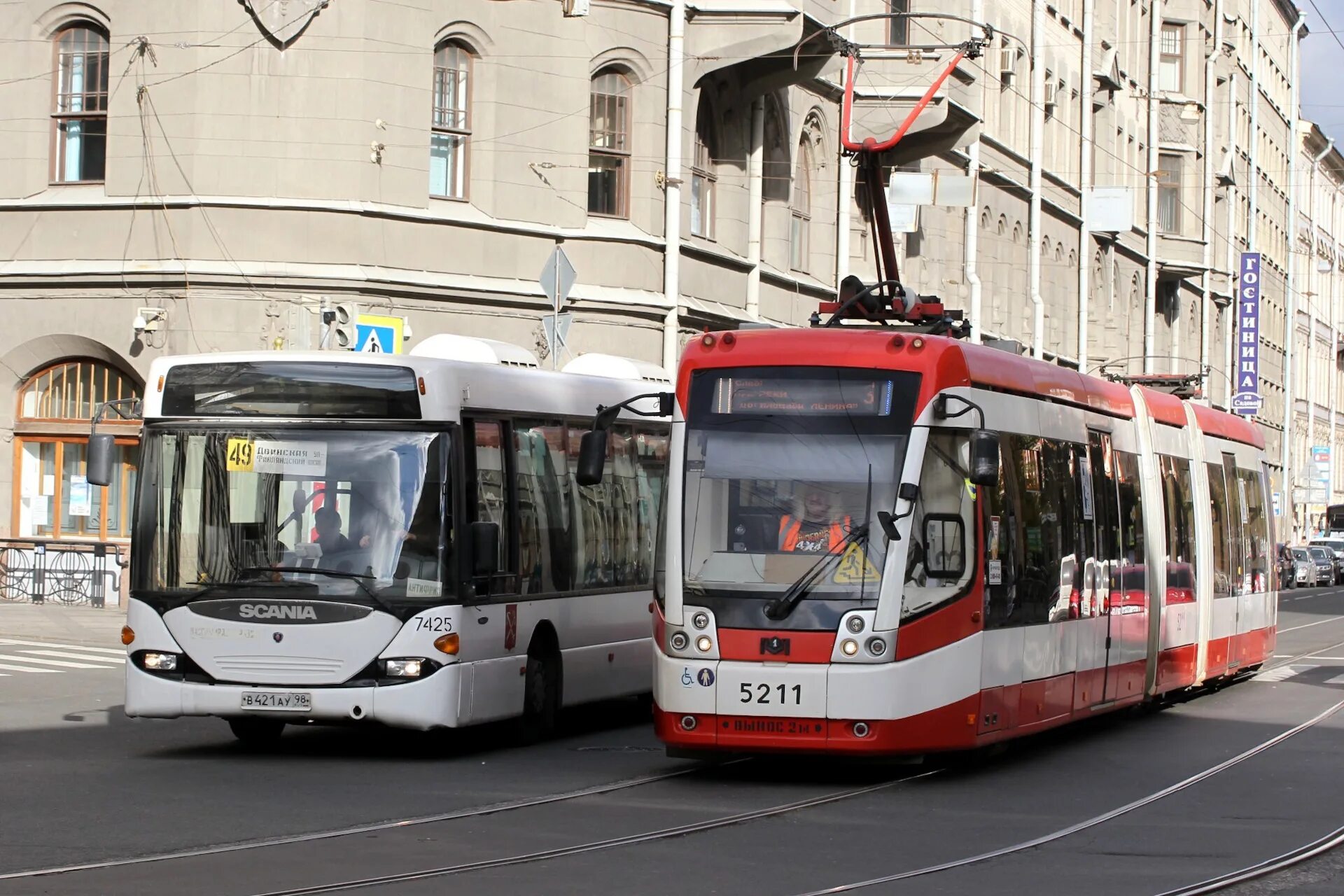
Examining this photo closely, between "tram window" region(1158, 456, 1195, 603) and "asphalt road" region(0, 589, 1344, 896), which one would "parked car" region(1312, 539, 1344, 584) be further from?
"asphalt road" region(0, 589, 1344, 896)

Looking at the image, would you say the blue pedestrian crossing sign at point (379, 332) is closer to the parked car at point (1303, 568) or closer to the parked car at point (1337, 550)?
the parked car at point (1303, 568)

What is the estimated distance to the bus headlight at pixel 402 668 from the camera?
45.7 ft

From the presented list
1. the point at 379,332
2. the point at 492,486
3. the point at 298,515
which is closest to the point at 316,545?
the point at 298,515

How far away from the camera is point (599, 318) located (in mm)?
30609

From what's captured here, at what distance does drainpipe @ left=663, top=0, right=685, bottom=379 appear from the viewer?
3123 cm

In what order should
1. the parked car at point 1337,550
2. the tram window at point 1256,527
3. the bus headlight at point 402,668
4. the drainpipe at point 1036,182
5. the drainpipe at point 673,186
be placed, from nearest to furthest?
1. the bus headlight at point 402,668
2. the tram window at point 1256,527
3. the drainpipe at point 673,186
4. the drainpipe at point 1036,182
5. the parked car at point 1337,550

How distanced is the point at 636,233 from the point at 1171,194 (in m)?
42.8

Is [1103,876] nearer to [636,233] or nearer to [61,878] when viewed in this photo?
[61,878]

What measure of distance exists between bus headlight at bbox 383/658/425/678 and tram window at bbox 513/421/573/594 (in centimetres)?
168

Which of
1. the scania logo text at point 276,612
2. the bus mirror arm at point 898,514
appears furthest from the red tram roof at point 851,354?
the scania logo text at point 276,612

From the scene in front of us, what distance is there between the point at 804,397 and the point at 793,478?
0.55m

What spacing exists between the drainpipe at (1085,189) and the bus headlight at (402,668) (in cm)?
4484

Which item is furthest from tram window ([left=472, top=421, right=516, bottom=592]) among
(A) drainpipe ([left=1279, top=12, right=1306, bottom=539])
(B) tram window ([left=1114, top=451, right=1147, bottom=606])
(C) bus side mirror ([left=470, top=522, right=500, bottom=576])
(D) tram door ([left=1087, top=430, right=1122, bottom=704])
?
(A) drainpipe ([left=1279, top=12, right=1306, bottom=539])

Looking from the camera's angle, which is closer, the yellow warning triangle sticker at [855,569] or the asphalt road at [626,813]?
the asphalt road at [626,813]
